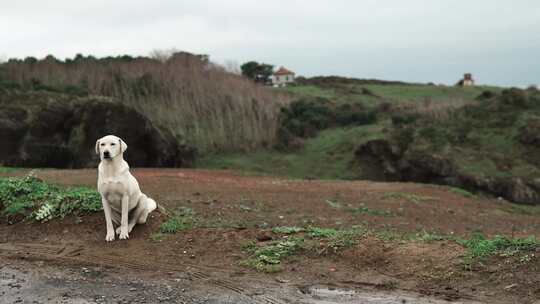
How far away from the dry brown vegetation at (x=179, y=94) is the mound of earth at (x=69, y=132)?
18.3 feet

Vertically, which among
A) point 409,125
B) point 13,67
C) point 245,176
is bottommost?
point 245,176

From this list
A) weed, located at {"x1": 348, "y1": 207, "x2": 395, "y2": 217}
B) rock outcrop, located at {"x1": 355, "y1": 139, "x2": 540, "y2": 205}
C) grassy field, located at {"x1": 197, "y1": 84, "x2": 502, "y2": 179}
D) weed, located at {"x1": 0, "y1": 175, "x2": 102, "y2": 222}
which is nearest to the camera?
weed, located at {"x1": 0, "y1": 175, "x2": 102, "y2": 222}

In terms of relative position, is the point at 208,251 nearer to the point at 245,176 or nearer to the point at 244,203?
the point at 244,203

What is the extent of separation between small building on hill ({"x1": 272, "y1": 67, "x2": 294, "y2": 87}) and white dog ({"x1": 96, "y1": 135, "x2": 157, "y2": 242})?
59075 millimetres

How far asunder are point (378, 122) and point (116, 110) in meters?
18.6

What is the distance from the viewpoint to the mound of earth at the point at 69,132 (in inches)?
870

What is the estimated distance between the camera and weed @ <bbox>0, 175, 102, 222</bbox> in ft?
25.5

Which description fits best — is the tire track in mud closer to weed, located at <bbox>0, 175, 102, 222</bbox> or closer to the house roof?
weed, located at <bbox>0, 175, 102, 222</bbox>

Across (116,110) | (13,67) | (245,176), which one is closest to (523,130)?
(245,176)

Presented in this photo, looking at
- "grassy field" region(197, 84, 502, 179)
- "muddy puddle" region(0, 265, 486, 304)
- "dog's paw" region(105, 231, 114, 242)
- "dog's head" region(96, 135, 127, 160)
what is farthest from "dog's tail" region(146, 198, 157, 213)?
"grassy field" region(197, 84, 502, 179)

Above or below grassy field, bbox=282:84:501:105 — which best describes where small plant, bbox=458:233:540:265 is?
below

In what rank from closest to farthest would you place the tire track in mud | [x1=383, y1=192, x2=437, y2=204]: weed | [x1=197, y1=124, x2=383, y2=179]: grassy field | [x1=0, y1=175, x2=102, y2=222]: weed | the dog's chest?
the tire track in mud → the dog's chest → [x1=0, y1=175, x2=102, y2=222]: weed → [x1=383, y1=192, x2=437, y2=204]: weed → [x1=197, y1=124, x2=383, y2=179]: grassy field

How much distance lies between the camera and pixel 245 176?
20688 millimetres

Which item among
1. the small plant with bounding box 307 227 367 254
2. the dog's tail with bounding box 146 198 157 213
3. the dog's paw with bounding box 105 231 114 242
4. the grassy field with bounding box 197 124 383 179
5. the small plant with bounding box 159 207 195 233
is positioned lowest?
the grassy field with bounding box 197 124 383 179
